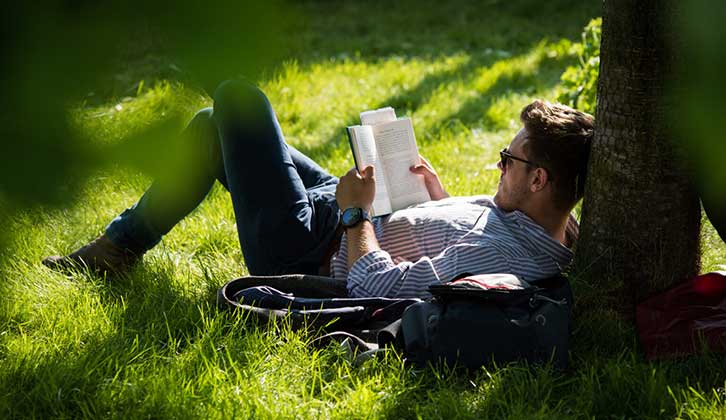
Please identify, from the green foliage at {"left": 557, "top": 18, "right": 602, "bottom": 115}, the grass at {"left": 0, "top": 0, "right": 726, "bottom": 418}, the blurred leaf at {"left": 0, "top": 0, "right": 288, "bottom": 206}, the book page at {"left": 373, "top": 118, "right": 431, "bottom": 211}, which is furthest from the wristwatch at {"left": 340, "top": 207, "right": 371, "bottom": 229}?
the green foliage at {"left": 557, "top": 18, "right": 602, "bottom": 115}

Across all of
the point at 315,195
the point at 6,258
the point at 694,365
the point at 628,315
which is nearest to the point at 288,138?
the point at 315,195

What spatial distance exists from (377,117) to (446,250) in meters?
0.53

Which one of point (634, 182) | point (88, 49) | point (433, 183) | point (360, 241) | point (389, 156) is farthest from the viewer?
point (433, 183)

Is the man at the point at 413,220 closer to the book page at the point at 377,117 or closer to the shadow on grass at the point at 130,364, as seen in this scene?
the book page at the point at 377,117

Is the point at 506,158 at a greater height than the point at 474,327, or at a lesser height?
greater

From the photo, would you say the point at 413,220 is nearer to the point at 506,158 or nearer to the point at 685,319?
the point at 506,158

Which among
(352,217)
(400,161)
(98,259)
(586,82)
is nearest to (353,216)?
(352,217)

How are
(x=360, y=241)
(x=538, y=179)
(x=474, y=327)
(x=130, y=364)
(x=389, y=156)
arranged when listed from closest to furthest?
1. (x=474, y=327)
2. (x=130, y=364)
3. (x=360, y=241)
4. (x=538, y=179)
5. (x=389, y=156)

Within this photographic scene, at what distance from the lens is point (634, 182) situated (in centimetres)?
248

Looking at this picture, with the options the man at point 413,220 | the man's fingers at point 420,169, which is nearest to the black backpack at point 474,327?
the man at point 413,220

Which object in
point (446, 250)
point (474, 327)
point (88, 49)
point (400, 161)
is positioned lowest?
point (474, 327)

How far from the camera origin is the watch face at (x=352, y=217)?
2.61 meters

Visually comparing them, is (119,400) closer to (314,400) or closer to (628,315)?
(314,400)

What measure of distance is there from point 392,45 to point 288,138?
8.97 feet
